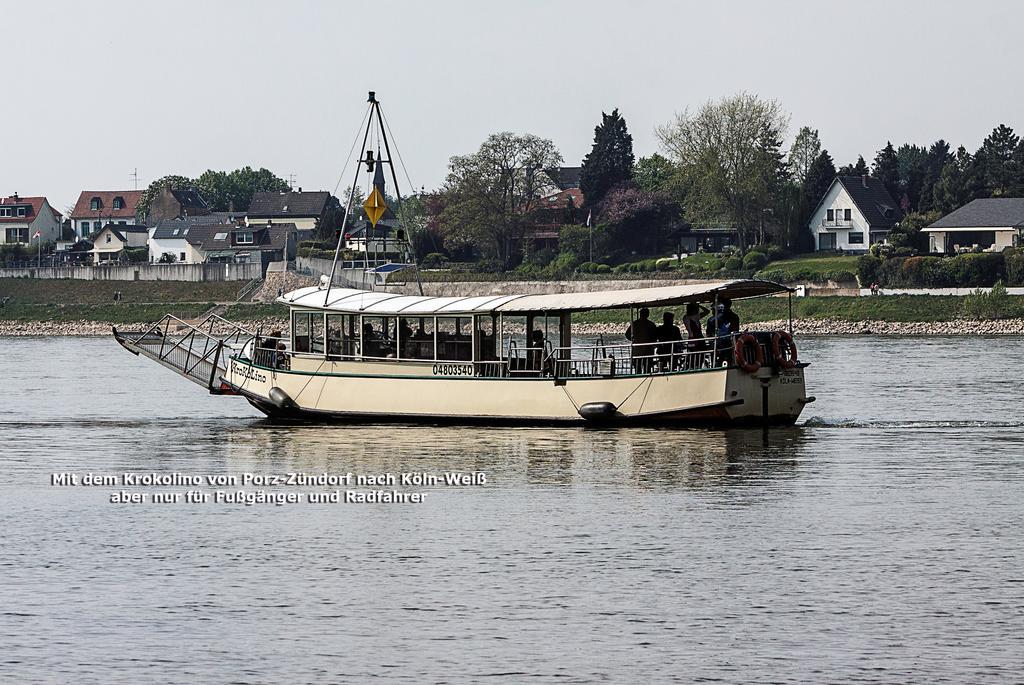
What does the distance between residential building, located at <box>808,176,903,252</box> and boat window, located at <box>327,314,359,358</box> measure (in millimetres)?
102097

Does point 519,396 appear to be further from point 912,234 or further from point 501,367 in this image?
point 912,234

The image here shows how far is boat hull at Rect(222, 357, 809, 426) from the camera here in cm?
3741

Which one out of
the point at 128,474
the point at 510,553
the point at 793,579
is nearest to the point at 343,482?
the point at 128,474

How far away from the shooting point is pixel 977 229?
124875 mm

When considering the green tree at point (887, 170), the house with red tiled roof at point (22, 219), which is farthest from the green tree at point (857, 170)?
the house with red tiled roof at point (22, 219)

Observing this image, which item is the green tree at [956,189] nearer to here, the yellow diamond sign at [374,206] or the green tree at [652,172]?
the green tree at [652,172]

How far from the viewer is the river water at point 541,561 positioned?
1906cm

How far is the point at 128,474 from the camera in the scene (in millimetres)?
33844

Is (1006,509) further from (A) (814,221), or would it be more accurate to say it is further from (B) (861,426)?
(A) (814,221)

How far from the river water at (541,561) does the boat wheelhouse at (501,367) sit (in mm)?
826

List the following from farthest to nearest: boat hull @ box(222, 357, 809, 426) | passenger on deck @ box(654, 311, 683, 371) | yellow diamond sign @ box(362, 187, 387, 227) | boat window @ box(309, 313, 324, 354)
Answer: yellow diamond sign @ box(362, 187, 387, 227) → boat window @ box(309, 313, 324, 354) → passenger on deck @ box(654, 311, 683, 371) → boat hull @ box(222, 357, 809, 426)

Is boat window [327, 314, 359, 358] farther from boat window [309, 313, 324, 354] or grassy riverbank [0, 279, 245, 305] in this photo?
grassy riverbank [0, 279, 245, 305]

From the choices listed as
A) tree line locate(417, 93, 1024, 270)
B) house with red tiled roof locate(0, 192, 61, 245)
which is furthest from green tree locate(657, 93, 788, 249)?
house with red tiled roof locate(0, 192, 61, 245)

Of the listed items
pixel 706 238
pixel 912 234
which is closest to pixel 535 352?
pixel 912 234
